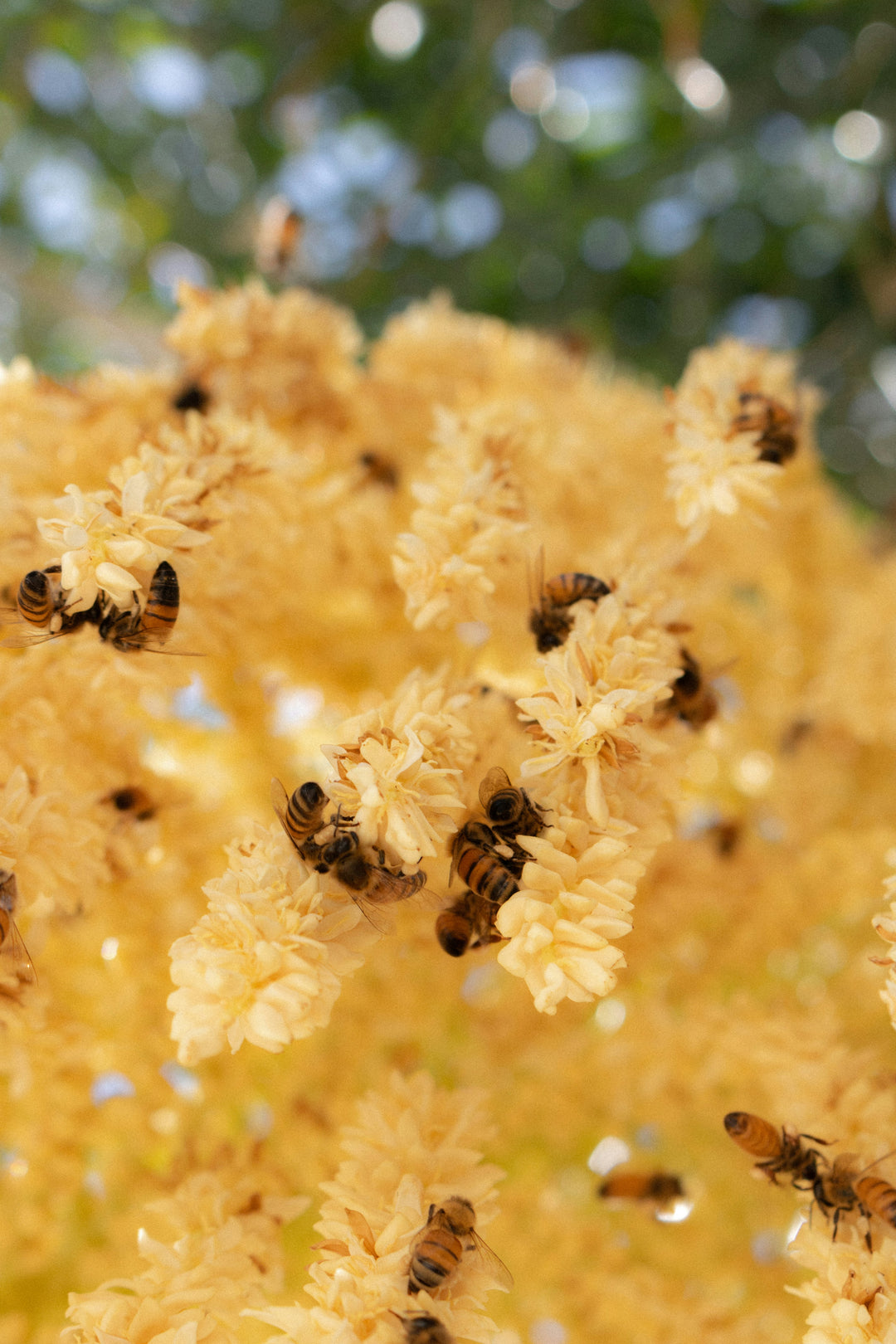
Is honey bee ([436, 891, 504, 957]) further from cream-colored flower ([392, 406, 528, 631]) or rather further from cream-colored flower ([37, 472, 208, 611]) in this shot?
cream-colored flower ([37, 472, 208, 611])

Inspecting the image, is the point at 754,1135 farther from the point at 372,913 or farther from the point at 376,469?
the point at 376,469

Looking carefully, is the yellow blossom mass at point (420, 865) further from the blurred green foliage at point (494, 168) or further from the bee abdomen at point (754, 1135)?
the blurred green foliage at point (494, 168)

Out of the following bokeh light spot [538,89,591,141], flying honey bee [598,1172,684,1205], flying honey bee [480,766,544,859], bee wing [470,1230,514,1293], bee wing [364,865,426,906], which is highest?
bokeh light spot [538,89,591,141]

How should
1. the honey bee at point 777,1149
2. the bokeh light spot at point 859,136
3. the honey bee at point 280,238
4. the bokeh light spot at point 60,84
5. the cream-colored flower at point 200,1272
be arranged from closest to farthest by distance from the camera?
the cream-colored flower at point 200,1272
the honey bee at point 777,1149
the honey bee at point 280,238
the bokeh light spot at point 859,136
the bokeh light spot at point 60,84

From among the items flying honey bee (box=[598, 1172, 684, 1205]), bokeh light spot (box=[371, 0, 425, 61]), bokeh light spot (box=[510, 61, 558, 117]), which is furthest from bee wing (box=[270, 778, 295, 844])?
bokeh light spot (box=[371, 0, 425, 61])

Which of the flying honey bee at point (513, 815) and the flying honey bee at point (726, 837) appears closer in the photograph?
the flying honey bee at point (513, 815)

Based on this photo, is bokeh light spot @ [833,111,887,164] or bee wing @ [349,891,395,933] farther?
bokeh light spot @ [833,111,887,164]

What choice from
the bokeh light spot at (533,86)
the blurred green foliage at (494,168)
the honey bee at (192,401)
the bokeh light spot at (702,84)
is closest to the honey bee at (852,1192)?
the honey bee at (192,401)

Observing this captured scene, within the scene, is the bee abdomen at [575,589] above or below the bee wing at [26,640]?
above
